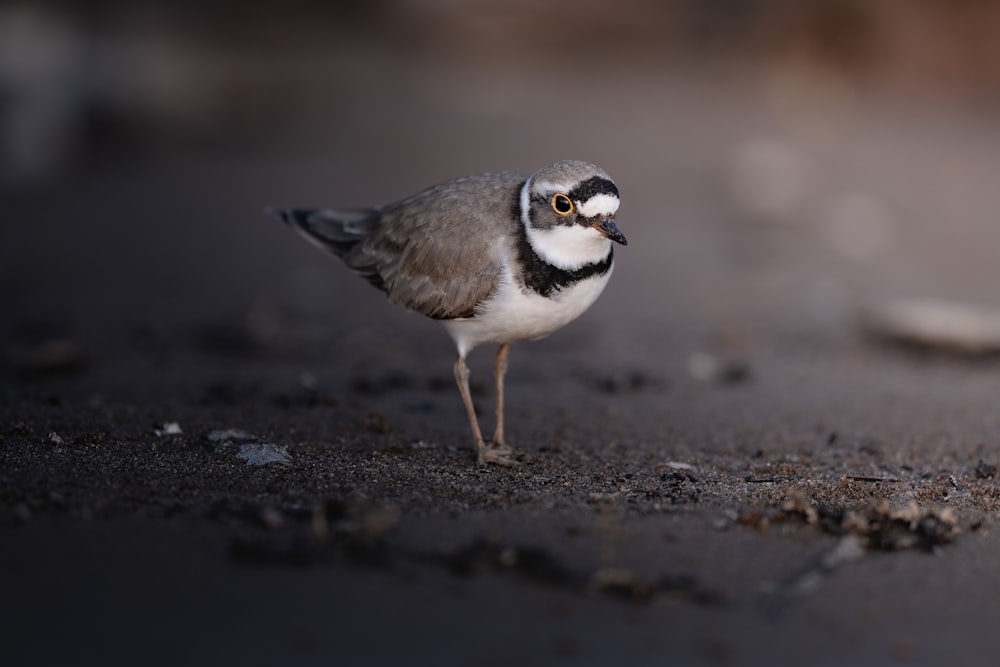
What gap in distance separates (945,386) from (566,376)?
2170 millimetres

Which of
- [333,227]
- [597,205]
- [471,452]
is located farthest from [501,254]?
[333,227]

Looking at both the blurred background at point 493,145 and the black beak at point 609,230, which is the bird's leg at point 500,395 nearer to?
the black beak at point 609,230

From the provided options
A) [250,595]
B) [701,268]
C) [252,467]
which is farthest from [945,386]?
[250,595]

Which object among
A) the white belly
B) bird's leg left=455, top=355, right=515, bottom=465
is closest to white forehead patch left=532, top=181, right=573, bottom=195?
the white belly

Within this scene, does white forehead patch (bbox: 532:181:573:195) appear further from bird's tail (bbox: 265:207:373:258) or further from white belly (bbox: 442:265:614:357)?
bird's tail (bbox: 265:207:373:258)

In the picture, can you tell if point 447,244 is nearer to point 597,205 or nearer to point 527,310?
point 527,310

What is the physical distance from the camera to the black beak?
4.40 meters

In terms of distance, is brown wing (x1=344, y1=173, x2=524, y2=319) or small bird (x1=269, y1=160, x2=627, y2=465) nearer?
small bird (x1=269, y1=160, x2=627, y2=465)

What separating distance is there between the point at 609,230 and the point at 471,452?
1.17m

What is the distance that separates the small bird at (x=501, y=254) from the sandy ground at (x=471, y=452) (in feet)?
1.91

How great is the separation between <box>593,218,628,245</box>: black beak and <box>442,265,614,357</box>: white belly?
0.71ft

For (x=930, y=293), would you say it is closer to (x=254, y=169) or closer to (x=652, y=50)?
(x=254, y=169)

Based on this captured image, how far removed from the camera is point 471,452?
480 centimetres

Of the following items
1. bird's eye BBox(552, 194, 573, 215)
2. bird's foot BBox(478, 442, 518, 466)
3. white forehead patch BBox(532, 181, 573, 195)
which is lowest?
bird's foot BBox(478, 442, 518, 466)
